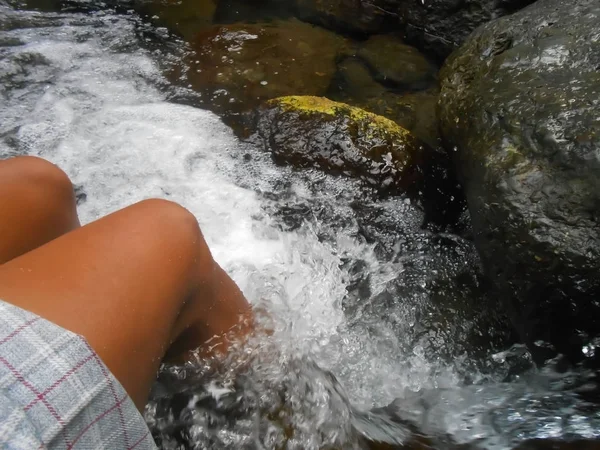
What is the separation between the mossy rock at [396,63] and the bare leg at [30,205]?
2.91m

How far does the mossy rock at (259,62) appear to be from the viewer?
12.4 ft

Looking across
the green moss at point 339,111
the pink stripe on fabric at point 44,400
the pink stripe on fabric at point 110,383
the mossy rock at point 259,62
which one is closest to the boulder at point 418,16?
the mossy rock at point 259,62

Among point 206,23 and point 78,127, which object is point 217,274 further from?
point 206,23

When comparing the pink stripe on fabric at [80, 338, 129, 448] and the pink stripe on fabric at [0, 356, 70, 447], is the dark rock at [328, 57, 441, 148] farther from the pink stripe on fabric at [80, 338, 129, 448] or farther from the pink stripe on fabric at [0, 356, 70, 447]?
the pink stripe on fabric at [0, 356, 70, 447]

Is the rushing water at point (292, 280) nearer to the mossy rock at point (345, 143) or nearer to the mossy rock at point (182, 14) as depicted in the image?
the mossy rock at point (345, 143)

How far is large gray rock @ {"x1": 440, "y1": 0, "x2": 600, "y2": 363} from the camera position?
1.98 metres

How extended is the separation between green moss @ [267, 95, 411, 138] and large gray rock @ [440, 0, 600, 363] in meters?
0.56

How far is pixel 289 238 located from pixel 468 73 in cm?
127

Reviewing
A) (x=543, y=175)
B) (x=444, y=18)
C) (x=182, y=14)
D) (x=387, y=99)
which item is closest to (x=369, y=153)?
(x=387, y=99)

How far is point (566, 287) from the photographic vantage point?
199cm

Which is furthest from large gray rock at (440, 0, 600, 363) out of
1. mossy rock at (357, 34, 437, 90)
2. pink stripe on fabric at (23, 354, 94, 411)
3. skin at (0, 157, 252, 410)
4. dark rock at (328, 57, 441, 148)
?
pink stripe on fabric at (23, 354, 94, 411)

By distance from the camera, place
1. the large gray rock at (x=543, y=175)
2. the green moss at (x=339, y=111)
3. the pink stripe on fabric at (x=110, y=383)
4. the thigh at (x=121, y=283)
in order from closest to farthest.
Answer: the pink stripe on fabric at (x=110, y=383) < the thigh at (x=121, y=283) < the large gray rock at (x=543, y=175) < the green moss at (x=339, y=111)

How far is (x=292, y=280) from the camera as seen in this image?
2.57 metres

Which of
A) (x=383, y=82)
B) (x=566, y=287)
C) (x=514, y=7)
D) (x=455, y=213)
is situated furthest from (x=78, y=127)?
(x=514, y=7)
